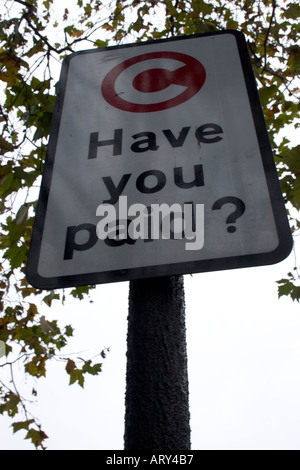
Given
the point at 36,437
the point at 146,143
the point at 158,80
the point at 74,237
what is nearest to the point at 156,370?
the point at 74,237

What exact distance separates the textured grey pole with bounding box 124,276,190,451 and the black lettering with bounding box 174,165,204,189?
9.4 inches

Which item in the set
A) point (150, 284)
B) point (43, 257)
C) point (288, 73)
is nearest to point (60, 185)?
point (43, 257)

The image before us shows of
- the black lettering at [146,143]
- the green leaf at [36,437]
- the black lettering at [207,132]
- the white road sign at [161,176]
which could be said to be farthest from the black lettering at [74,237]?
the green leaf at [36,437]

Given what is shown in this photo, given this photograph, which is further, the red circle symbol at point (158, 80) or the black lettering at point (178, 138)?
the red circle symbol at point (158, 80)

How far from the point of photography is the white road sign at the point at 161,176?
96 cm

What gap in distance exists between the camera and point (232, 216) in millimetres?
979

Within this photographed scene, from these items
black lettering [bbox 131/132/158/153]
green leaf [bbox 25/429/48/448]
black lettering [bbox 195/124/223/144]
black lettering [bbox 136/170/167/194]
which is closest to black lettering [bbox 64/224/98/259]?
black lettering [bbox 136/170/167/194]

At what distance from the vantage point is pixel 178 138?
45.1 inches

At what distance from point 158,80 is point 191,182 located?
0.46 m

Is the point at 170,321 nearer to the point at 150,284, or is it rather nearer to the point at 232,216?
the point at 150,284

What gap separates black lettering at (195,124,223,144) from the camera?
112 cm

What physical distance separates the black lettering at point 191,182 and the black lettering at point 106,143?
0.19 m

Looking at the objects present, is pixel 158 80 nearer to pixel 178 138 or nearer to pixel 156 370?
pixel 178 138

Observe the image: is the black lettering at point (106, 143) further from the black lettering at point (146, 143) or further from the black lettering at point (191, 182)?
the black lettering at point (191, 182)
